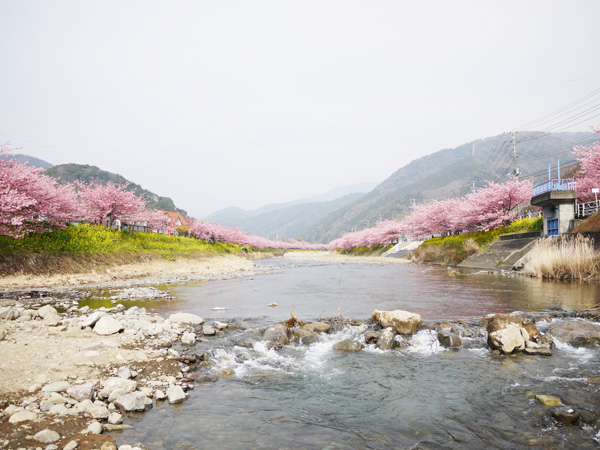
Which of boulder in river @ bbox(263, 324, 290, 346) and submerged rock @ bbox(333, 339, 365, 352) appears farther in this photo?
boulder in river @ bbox(263, 324, 290, 346)

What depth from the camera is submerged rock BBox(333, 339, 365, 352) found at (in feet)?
29.0

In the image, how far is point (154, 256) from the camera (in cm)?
3369

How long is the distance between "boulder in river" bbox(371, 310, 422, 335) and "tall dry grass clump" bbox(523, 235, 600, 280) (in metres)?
16.5

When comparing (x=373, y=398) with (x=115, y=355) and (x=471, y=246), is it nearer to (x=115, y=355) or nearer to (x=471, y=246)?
(x=115, y=355)

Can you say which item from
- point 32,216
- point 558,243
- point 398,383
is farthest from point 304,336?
point 558,243

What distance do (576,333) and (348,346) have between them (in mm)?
5845

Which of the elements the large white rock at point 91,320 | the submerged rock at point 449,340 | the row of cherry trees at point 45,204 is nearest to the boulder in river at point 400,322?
the submerged rock at point 449,340

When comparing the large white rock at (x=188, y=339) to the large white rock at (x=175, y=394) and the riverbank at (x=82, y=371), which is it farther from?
the large white rock at (x=175, y=394)

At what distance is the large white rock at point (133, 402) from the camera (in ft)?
17.4

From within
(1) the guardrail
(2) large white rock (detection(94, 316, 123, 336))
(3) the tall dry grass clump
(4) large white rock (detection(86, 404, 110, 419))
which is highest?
(1) the guardrail

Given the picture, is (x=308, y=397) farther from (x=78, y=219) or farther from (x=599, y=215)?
(x=78, y=219)

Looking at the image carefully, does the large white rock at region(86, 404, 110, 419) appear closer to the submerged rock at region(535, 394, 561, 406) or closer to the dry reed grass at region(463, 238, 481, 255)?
the submerged rock at region(535, 394, 561, 406)

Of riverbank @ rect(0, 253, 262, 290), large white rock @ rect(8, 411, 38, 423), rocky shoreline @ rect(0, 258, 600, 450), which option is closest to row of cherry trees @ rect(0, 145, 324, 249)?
riverbank @ rect(0, 253, 262, 290)

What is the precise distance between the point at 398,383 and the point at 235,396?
311cm
